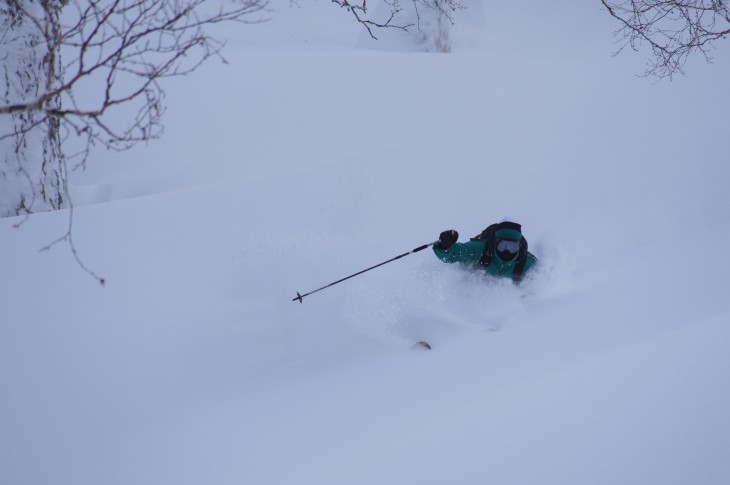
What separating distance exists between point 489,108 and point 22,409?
280 inches

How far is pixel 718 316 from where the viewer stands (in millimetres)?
2689

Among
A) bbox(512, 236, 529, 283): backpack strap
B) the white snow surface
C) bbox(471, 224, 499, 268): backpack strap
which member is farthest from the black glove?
bbox(512, 236, 529, 283): backpack strap

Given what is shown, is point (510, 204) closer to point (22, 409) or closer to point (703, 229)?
point (703, 229)

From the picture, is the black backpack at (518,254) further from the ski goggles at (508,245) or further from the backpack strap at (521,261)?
the ski goggles at (508,245)

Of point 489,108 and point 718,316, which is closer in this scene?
point 718,316

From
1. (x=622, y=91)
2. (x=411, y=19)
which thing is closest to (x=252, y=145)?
(x=622, y=91)

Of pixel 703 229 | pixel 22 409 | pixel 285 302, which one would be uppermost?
pixel 703 229

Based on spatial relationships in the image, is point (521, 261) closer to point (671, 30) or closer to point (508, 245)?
point (508, 245)

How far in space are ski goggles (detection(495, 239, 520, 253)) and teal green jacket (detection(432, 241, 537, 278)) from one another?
109 mm

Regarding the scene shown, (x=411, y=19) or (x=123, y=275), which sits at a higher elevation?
(x=411, y=19)

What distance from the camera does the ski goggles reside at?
3897 mm

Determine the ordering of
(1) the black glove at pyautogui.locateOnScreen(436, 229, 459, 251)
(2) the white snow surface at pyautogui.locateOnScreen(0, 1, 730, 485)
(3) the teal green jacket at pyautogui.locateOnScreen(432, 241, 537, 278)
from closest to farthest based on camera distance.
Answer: (2) the white snow surface at pyautogui.locateOnScreen(0, 1, 730, 485)
(1) the black glove at pyautogui.locateOnScreen(436, 229, 459, 251)
(3) the teal green jacket at pyautogui.locateOnScreen(432, 241, 537, 278)

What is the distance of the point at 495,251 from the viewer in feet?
13.1

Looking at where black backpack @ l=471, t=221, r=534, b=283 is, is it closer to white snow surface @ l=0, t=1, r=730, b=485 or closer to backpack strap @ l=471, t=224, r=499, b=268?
backpack strap @ l=471, t=224, r=499, b=268
